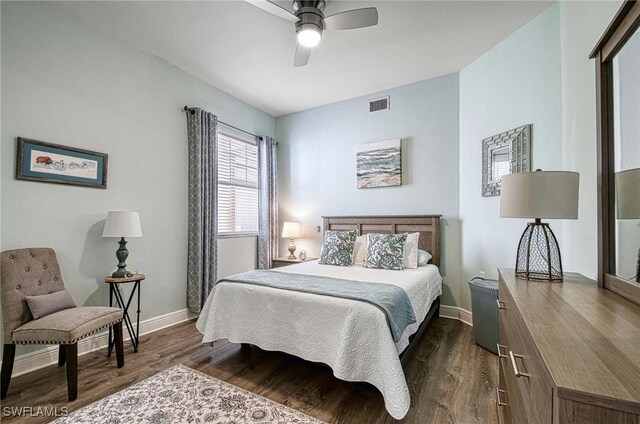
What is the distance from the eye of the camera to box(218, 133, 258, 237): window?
4.16 metres

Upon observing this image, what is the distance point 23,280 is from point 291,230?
302 cm

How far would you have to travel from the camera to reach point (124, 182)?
2980 mm

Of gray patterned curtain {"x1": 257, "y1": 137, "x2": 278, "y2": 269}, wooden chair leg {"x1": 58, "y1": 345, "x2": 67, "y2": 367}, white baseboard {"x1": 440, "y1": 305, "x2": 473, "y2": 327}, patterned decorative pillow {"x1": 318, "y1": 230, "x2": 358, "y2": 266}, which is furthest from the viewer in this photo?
gray patterned curtain {"x1": 257, "y1": 137, "x2": 278, "y2": 269}

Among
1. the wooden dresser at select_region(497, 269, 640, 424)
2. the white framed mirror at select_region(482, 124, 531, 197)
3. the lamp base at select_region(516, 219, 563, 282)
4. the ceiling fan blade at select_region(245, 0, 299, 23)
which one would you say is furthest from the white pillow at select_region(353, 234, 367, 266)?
the ceiling fan blade at select_region(245, 0, 299, 23)

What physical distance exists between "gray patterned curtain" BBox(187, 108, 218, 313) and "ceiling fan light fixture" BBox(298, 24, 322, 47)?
73.2 inches

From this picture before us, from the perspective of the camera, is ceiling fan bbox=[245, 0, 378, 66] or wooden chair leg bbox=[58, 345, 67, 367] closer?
ceiling fan bbox=[245, 0, 378, 66]

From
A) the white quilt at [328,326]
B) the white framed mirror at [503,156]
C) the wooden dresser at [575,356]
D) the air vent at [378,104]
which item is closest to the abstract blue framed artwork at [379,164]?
the air vent at [378,104]

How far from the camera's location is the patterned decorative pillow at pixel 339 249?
351cm

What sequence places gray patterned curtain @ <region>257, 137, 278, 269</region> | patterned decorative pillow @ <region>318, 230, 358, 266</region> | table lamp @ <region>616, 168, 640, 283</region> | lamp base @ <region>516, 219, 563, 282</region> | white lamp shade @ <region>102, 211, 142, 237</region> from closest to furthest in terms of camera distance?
table lamp @ <region>616, 168, 640, 283</region>, lamp base @ <region>516, 219, 563, 282</region>, white lamp shade @ <region>102, 211, 142, 237</region>, patterned decorative pillow @ <region>318, 230, 358, 266</region>, gray patterned curtain @ <region>257, 137, 278, 269</region>

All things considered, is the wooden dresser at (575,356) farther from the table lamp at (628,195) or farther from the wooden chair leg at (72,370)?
the wooden chair leg at (72,370)

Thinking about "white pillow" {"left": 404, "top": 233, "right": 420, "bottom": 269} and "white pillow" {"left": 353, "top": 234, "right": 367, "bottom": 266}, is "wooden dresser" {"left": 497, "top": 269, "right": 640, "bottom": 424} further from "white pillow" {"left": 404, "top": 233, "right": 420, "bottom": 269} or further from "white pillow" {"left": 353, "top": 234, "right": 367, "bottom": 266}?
"white pillow" {"left": 353, "top": 234, "right": 367, "bottom": 266}

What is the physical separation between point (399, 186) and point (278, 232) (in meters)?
2.26

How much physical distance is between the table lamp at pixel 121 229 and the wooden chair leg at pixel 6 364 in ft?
2.64

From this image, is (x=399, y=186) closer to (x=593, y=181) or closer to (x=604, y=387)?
(x=593, y=181)
